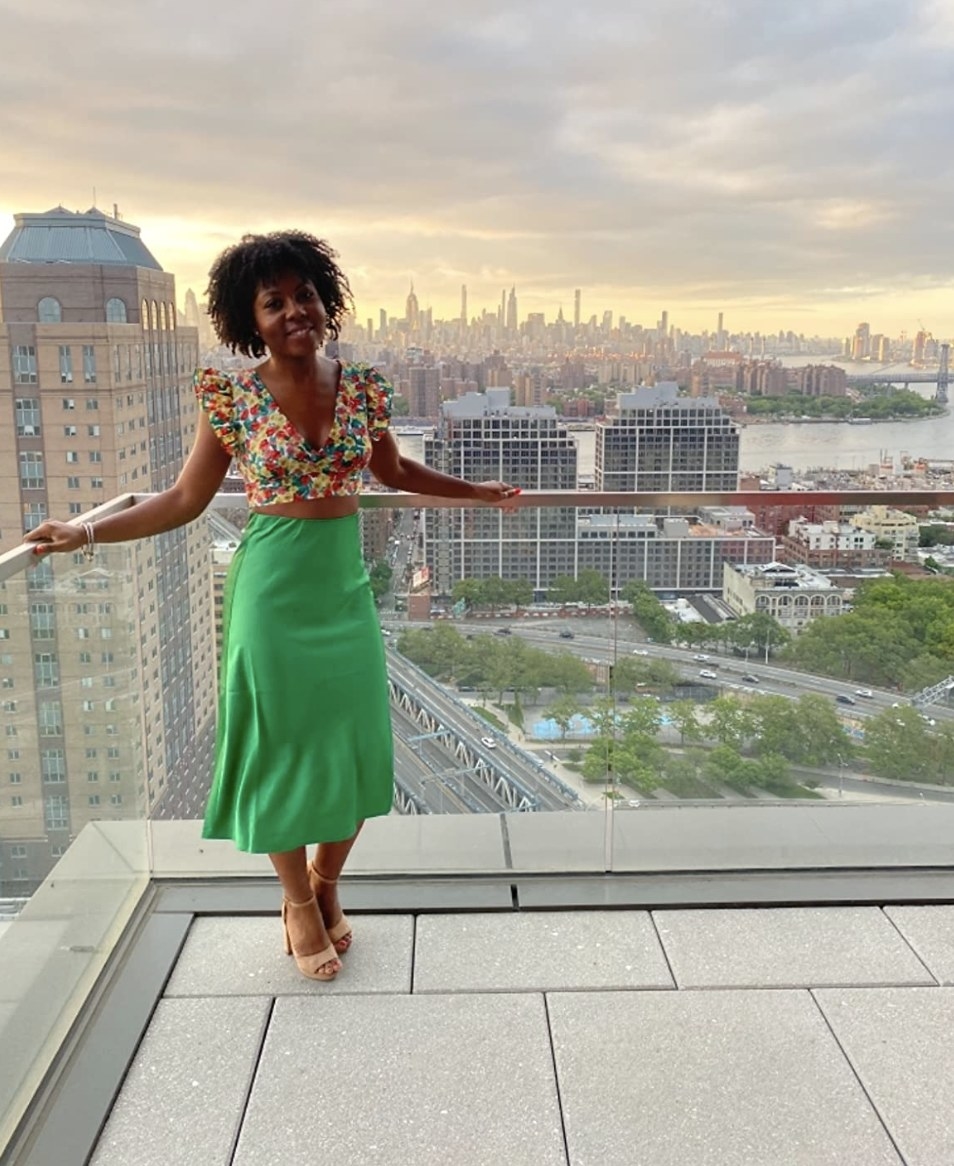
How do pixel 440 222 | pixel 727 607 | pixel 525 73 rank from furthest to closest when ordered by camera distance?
pixel 440 222, pixel 525 73, pixel 727 607

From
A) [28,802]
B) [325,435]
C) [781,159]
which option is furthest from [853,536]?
[781,159]

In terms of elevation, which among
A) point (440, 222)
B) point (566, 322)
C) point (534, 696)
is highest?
point (440, 222)

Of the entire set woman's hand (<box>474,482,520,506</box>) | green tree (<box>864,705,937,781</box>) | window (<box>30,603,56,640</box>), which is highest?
woman's hand (<box>474,482,520,506</box>)

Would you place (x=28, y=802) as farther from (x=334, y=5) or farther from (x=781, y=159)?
(x=781, y=159)

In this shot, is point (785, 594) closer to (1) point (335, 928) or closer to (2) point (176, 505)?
(1) point (335, 928)

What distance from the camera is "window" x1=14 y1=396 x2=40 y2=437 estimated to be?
170 inches

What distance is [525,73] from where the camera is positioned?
15.5 feet

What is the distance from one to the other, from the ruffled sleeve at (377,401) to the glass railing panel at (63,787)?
0.79m

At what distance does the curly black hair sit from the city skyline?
0.08 m

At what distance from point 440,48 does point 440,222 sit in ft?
8.41

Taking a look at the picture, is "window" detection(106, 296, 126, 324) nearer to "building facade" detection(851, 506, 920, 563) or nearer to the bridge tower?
"building facade" detection(851, 506, 920, 563)

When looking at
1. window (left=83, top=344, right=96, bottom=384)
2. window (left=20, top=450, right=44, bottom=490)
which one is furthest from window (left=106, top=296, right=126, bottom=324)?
window (left=20, top=450, right=44, bottom=490)

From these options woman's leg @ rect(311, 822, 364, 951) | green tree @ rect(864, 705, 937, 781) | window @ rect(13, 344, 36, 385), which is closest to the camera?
woman's leg @ rect(311, 822, 364, 951)

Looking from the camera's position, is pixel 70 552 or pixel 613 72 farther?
pixel 613 72
